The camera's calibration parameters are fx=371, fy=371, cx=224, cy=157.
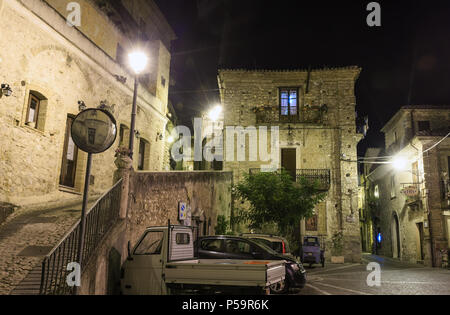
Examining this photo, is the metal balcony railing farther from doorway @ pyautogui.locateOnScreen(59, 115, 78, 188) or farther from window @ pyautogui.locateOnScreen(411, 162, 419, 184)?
doorway @ pyautogui.locateOnScreen(59, 115, 78, 188)

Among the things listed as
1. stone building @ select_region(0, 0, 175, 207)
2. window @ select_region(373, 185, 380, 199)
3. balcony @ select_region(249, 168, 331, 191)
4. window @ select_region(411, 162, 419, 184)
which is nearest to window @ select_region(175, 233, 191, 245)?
stone building @ select_region(0, 0, 175, 207)

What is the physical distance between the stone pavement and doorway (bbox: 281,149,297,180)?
51.3 feet

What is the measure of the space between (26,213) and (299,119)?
60.0ft

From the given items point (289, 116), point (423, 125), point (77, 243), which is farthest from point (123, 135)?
point (423, 125)

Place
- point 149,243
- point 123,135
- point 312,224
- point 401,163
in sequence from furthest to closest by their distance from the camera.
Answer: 1. point 401,163
2. point 312,224
3. point 123,135
4. point 149,243

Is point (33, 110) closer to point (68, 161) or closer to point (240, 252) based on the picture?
point (68, 161)

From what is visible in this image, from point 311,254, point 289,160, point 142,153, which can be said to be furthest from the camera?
point 289,160

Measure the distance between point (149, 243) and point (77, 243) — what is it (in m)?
1.47

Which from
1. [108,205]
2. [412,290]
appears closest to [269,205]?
[412,290]

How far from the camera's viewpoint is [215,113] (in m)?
30.2

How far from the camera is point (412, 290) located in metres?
11.1

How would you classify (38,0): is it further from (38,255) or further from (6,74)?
(38,255)

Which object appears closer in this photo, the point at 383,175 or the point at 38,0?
the point at 38,0
